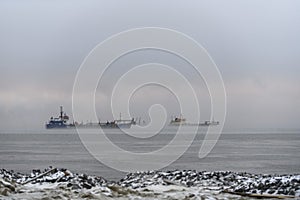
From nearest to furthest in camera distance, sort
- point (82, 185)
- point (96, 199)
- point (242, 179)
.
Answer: point (96, 199) → point (82, 185) → point (242, 179)

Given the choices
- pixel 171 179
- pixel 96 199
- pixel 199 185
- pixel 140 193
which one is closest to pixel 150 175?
pixel 171 179

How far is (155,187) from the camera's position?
1692 centimetres

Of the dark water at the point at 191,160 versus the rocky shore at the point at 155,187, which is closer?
the rocky shore at the point at 155,187

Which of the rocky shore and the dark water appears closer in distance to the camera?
the rocky shore

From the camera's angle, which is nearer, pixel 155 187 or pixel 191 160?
pixel 155 187

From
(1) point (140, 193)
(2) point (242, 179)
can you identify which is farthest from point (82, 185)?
(2) point (242, 179)

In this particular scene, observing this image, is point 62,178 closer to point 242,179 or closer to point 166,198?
point 166,198

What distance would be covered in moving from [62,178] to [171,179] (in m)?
4.50

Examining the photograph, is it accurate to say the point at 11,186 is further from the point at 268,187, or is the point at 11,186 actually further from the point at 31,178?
the point at 268,187

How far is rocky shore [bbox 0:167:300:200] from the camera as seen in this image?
15023 millimetres

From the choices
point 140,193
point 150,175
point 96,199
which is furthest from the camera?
point 150,175

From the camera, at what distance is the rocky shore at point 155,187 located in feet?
49.3

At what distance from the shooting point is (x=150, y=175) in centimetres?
2034

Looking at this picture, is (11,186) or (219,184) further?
(219,184)
